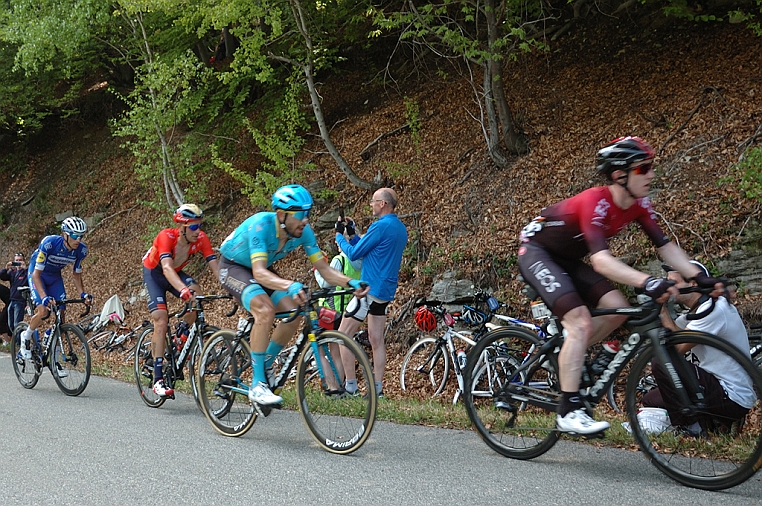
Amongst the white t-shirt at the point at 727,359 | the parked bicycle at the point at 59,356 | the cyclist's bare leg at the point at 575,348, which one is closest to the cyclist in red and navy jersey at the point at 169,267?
the parked bicycle at the point at 59,356

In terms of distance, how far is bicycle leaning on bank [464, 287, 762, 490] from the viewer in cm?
435

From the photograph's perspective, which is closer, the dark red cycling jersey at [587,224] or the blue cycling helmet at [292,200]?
the dark red cycling jersey at [587,224]

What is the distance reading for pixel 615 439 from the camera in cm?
552

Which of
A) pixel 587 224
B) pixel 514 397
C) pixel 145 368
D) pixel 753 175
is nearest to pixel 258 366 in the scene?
pixel 514 397

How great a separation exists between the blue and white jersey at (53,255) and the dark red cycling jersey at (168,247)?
215 cm

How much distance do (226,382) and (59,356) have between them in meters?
4.04

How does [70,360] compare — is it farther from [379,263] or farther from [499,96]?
[499,96]

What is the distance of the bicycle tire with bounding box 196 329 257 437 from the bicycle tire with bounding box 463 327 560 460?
1.97 meters

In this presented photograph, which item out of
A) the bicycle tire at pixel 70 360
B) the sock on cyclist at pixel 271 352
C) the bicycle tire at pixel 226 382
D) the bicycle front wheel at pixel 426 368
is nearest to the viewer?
the sock on cyclist at pixel 271 352

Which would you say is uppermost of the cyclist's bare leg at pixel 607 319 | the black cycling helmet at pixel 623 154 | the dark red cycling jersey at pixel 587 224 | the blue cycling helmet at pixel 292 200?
the black cycling helmet at pixel 623 154

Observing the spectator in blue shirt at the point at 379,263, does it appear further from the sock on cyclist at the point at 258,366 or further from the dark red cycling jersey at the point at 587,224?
the dark red cycling jersey at the point at 587,224

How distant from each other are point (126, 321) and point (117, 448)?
11347 mm

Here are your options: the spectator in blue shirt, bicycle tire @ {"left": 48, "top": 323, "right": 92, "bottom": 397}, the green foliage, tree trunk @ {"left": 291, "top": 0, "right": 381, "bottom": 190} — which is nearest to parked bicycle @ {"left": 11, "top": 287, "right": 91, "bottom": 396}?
bicycle tire @ {"left": 48, "top": 323, "right": 92, "bottom": 397}

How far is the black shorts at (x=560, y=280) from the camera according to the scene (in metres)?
4.86
